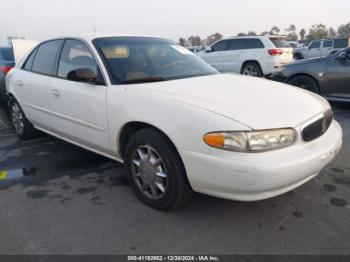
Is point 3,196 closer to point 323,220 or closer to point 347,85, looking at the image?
point 323,220

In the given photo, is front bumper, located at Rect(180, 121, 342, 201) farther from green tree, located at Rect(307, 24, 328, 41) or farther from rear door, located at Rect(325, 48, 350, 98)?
green tree, located at Rect(307, 24, 328, 41)

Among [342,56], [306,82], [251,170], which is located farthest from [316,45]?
[251,170]

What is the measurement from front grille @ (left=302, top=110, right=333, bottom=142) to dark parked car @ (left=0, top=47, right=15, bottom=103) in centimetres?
629

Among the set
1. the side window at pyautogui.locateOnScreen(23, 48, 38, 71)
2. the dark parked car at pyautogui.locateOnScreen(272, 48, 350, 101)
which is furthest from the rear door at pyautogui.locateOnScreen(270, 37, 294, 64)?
the side window at pyautogui.locateOnScreen(23, 48, 38, 71)

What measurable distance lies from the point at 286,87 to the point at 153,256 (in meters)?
2.12

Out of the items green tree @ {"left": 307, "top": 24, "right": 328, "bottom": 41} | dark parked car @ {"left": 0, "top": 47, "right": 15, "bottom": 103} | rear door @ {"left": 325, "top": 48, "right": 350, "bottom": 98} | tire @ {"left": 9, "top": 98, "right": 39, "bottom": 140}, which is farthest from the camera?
green tree @ {"left": 307, "top": 24, "right": 328, "bottom": 41}

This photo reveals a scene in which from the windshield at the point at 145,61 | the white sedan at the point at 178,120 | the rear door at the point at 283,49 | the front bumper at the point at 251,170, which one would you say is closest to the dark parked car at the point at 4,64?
the white sedan at the point at 178,120

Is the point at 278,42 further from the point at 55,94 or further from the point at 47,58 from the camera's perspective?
the point at 55,94

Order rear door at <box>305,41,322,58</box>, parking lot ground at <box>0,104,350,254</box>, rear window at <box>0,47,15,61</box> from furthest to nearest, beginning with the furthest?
1. rear door at <box>305,41,322,58</box>
2. rear window at <box>0,47,15,61</box>
3. parking lot ground at <box>0,104,350,254</box>

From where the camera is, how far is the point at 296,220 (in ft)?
8.97

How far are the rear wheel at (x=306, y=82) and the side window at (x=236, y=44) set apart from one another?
437cm

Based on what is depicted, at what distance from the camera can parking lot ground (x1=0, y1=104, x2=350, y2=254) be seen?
2434 millimetres

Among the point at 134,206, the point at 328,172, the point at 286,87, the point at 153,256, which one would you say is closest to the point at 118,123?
A: the point at 134,206

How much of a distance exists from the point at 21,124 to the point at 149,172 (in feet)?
9.98
